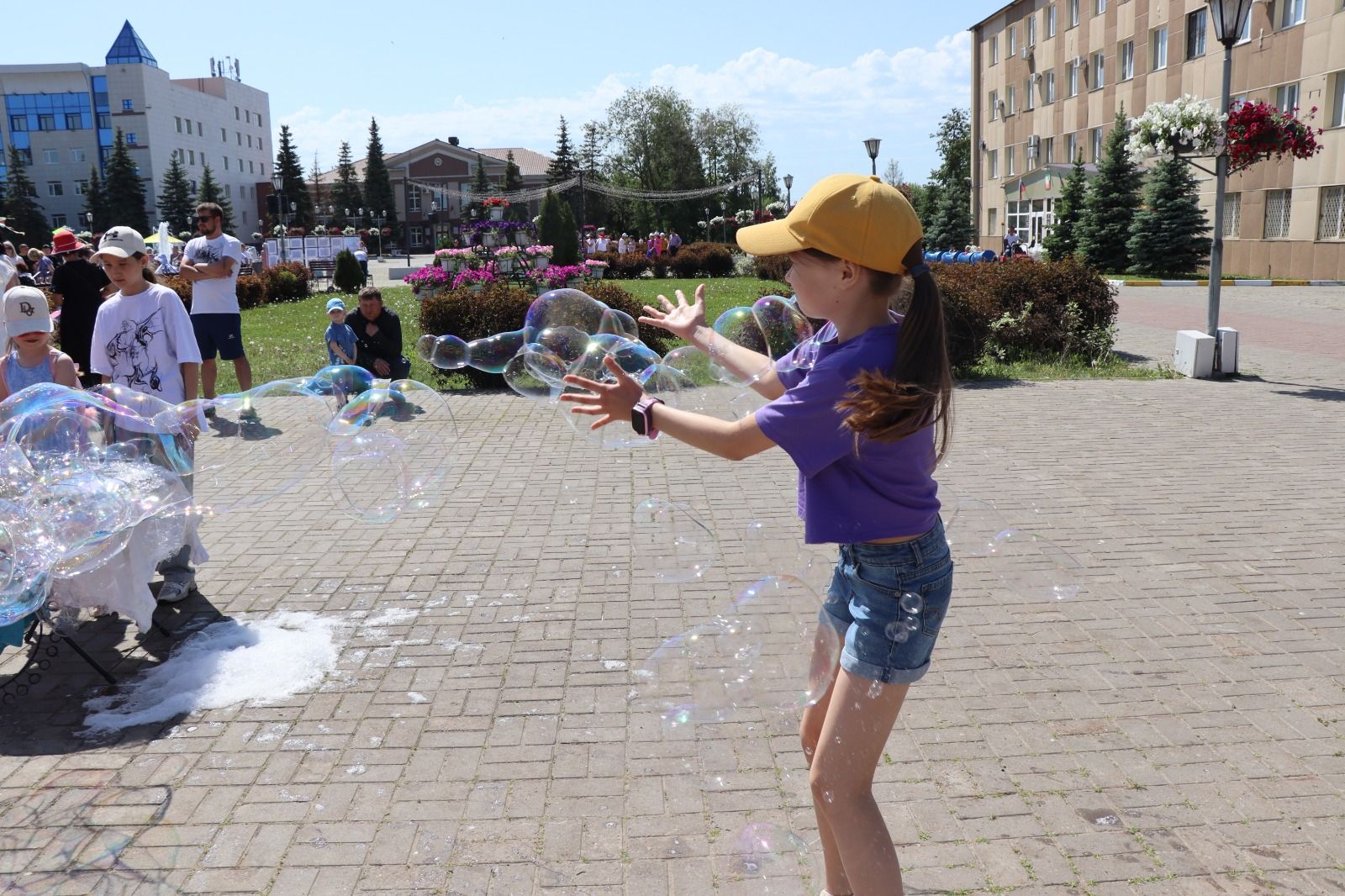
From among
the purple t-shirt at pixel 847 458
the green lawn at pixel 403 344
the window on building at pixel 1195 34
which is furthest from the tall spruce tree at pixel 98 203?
the purple t-shirt at pixel 847 458

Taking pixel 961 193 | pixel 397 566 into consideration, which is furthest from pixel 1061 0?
pixel 397 566

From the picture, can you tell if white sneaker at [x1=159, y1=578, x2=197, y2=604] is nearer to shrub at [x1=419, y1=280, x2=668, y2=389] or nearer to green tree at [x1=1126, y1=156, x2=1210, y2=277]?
shrub at [x1=419, y1=280, x2=668, y2=389]

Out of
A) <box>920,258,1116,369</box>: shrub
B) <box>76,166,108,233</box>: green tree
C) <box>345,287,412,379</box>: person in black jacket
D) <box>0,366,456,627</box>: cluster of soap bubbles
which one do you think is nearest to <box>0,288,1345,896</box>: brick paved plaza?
<box>0,366,456,627</box>: cluster of soap bubbles

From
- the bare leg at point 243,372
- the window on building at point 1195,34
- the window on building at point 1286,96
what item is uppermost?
the window on building at point 1195,34

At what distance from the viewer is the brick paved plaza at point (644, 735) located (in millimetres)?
3086

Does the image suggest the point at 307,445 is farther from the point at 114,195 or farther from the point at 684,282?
the point at 114,195

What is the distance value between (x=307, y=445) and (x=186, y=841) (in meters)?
2.91

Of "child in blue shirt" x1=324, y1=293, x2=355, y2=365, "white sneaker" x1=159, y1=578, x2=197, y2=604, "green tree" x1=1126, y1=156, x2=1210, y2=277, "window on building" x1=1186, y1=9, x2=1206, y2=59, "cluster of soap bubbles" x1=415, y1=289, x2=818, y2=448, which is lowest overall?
"white sneaker" x1=159, y1=578, x2=197, y2=604

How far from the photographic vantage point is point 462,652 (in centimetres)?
470

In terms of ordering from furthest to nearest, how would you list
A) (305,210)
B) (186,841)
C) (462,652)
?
(305,210) < (462,652) < (186,841)

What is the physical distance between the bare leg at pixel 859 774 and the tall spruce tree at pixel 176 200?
289 ft

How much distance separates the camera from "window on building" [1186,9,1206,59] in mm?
34875

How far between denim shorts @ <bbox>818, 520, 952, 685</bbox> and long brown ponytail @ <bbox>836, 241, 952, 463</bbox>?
0.33 metres

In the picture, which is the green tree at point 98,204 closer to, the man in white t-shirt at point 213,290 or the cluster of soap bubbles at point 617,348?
the man in white t-shirt at point 213,290
